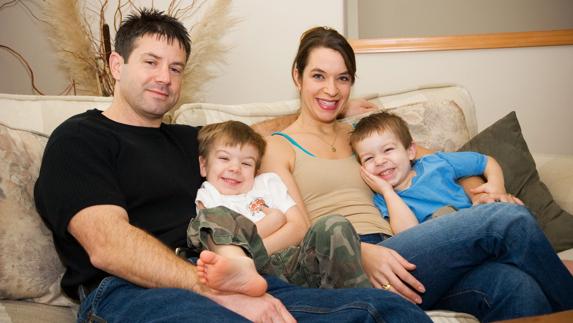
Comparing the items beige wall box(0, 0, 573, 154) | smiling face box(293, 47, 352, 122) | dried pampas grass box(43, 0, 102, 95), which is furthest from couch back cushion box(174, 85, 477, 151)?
dried pampas grass box(43, 0, 102, 95)

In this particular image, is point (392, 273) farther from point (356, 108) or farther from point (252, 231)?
point (356, 108)

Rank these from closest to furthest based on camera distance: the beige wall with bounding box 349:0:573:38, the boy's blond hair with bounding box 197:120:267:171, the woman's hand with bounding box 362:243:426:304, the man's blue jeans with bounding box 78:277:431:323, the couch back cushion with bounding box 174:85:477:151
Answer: the man's blue jeans with bounding box 78:277:431:323
the woman's hand with bounding box 362:243:426:304
the boy's blond hair with bounding box 197:120:267:171
the couch back cushion with bounding box 174:85:477:151
the beige wall with bounding box 349:0:573:38

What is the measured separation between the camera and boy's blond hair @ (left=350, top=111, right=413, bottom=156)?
1828 millimetres

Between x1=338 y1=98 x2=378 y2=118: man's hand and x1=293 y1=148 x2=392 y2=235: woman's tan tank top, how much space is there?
373 millimetres

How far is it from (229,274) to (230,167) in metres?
0.59

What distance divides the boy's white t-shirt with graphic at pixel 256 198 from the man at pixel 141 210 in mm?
49

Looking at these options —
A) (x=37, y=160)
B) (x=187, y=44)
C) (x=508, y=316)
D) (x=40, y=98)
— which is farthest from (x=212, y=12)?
(x=508, y=316)

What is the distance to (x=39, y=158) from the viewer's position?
4.83ft

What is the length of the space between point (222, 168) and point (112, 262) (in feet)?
1.69

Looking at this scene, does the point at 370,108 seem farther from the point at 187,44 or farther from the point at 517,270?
the point at 517,270

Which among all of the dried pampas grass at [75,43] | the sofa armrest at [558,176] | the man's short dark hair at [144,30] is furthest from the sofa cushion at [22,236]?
the sofa armrest at [558,176]

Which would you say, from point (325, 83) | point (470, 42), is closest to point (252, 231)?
point (325, 83)

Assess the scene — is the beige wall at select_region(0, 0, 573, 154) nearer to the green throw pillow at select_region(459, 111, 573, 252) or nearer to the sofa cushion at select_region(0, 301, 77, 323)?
the green throw pillow at select_region(459, 111, 573, 252)

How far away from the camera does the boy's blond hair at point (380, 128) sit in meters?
1.83
